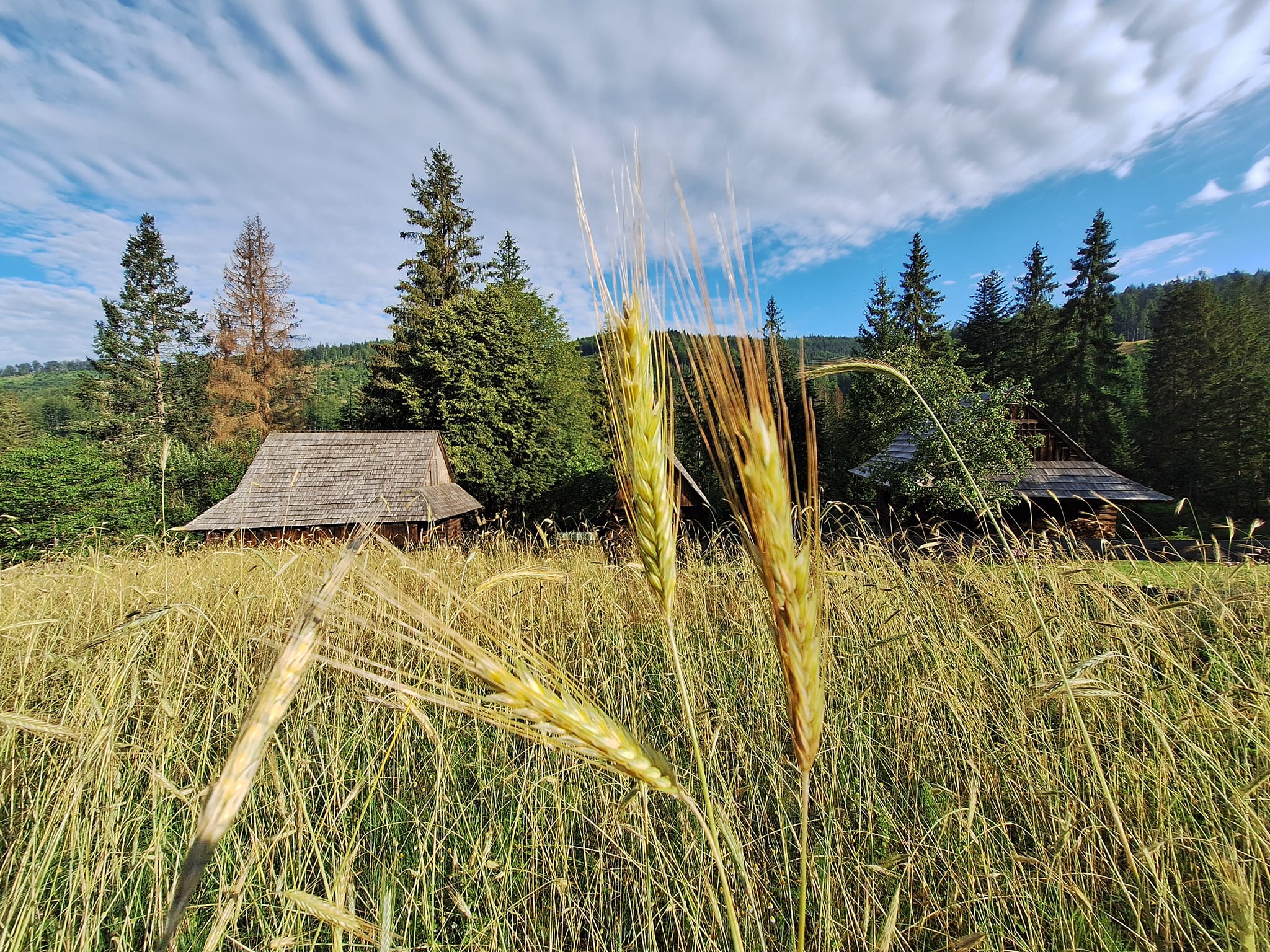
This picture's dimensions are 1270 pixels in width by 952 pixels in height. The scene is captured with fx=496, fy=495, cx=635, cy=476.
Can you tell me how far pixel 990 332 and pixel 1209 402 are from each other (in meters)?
12.5

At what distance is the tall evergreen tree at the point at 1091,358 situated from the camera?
30125 millimetres

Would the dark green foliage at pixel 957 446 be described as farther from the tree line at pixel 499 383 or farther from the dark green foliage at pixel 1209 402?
the dark green foliage at pixel 1209 402

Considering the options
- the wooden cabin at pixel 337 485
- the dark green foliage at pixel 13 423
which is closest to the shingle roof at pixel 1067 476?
the wooden cabin at pixel 337 485

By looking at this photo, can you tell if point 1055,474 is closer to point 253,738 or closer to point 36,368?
point 253,738

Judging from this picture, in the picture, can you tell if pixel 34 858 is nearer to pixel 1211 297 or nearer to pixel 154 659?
pixel 154 659

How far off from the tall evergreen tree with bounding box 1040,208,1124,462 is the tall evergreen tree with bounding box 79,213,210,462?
5036 cm

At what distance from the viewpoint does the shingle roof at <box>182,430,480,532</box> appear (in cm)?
1599

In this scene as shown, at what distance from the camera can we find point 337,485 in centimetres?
1759

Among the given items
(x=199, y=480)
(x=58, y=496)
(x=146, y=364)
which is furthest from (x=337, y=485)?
(x=146, y=364)

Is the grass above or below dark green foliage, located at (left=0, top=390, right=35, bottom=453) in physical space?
below

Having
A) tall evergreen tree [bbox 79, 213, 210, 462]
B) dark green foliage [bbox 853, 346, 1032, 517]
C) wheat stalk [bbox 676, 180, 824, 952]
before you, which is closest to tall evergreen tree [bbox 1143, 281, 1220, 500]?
dark green foliage [bbox 853, 346, 1032, 517]

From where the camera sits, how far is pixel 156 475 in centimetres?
2294

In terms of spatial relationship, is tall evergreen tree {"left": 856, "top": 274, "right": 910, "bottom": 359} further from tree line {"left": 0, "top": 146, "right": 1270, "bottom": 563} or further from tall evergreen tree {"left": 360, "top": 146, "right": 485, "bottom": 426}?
tall evergreen tree {"left": 360, "top": 146, "right": 485, "bottom": 426}

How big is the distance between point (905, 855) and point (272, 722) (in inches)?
77.6
